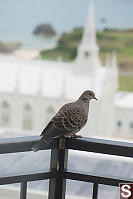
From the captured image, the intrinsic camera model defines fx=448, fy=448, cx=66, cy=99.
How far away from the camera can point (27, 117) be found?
38.1ft

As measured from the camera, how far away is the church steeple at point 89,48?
9719mm

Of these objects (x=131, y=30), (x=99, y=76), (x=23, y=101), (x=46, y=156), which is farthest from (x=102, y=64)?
(x=46, y=156)

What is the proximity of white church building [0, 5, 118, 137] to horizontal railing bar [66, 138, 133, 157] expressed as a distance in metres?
8.98

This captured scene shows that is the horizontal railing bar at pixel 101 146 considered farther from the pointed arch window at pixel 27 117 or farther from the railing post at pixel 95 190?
the pointed arch window at pixel 27 117

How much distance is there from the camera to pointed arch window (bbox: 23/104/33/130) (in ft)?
36.5

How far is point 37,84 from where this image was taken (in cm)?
1096

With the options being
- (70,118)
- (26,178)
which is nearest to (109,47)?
(70,118)

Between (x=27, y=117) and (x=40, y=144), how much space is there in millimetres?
10904

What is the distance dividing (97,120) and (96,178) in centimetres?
1016

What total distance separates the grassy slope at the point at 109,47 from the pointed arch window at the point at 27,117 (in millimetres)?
1450

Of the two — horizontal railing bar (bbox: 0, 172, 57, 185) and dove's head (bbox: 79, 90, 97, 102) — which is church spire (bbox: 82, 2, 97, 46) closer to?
dove's head (bbox: 79, 90, 97, 102)

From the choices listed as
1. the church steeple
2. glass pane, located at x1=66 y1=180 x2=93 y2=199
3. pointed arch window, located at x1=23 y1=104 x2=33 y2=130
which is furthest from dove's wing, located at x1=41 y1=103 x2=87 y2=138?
pointed arch window, located at x1=23 y1=104 x2=33 y2=130

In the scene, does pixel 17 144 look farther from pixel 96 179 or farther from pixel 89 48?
pixel 89 48

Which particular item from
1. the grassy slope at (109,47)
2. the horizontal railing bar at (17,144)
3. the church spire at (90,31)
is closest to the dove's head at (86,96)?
the horizontal railing bar at (17,144)
